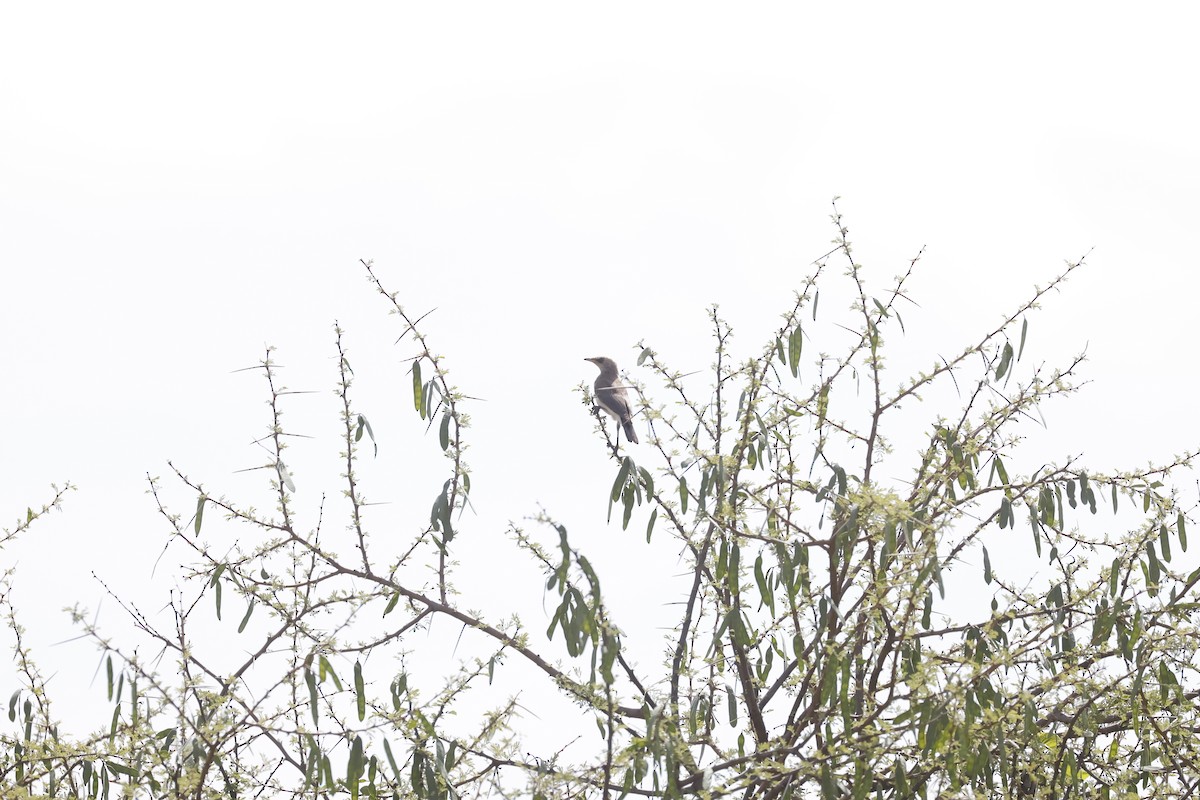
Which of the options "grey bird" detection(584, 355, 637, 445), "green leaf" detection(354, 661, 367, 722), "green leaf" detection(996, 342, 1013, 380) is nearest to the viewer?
"green leaf" detection(354, 661, 367, 722)

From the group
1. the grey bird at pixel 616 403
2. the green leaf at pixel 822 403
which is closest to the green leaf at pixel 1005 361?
the green leaf at pixel 822 403

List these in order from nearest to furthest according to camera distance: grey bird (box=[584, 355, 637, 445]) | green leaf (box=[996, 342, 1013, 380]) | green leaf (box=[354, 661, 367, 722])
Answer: green leaf (box=[354, 661, 367, 722]) < green leaf (box=[996, 342, 1013, 380]) < grey bird (box=[584, 355, 637, 445])

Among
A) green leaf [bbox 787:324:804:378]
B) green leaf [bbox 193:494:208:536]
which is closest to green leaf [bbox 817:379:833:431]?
green leaf [bbox 787:324:804:378]

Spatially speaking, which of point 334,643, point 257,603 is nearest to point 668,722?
point 334,643

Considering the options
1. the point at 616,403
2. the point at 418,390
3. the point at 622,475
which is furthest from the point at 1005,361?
the point at 616,403

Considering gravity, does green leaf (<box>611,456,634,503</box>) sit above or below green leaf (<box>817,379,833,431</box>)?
below

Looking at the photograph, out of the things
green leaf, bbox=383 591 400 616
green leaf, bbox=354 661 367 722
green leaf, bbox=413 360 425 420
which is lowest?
green leaf, bbox=354 661 367 722

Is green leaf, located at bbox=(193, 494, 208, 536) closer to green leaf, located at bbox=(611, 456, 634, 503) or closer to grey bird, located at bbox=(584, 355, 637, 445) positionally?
green leaf, located at bbox=(611, 456, 634, 503)

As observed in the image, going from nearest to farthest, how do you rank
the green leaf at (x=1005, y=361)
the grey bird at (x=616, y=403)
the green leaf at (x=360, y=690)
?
the green leaf at (x=360, y=690) < the green leaf at (x=1005, y=361) < the grey bird at (x=616, y=403)

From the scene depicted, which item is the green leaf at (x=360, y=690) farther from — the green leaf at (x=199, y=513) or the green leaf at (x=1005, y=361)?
the green leaf at (x=1005, y=361)

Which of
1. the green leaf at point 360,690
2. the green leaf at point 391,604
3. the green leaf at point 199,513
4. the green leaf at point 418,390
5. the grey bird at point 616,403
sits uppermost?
the grey bird at point 616,403

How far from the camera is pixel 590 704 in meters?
4.16

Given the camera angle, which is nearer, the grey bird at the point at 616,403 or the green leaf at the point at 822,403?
the green leaf at the point at 822,403

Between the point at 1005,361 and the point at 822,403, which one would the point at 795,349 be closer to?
the point at 822,403
